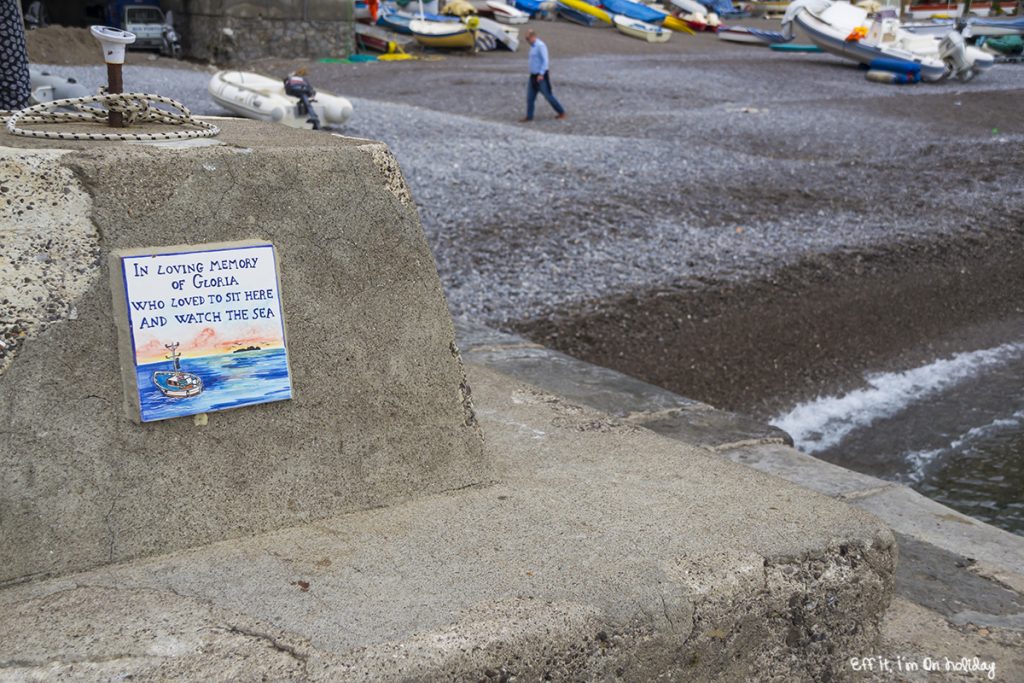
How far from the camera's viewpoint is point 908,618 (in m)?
2.80

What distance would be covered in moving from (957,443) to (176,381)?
191 inches

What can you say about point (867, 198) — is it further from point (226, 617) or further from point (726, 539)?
point (226, 617)

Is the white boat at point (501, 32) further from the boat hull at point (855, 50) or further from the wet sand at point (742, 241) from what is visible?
the wet sand at point (742, 241)

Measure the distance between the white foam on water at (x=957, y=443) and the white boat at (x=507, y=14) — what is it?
26.2 metres

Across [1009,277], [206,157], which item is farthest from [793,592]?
[1009,277]

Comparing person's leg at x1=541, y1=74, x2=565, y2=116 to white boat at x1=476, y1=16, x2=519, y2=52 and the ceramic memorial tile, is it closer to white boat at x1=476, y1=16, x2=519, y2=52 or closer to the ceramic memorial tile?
white boat at x1=476, y1=16, x2=519, y2=52

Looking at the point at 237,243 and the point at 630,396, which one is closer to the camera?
the point at 237,243

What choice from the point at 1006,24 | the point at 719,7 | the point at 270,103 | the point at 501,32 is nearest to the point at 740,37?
the point at 1006,24

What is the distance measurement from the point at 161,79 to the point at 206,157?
16000mm

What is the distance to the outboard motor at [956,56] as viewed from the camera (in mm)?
21781

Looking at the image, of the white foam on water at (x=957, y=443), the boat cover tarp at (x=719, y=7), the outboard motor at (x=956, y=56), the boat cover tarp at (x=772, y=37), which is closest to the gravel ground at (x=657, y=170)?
the outboard motor at (x=956, y=56)

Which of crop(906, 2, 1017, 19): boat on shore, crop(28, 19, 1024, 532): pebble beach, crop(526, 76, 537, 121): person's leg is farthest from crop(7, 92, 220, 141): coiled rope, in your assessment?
crop(906, 2, 1017, 19): boat on shore

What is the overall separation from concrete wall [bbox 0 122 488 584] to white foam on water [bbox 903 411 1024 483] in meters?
3.64

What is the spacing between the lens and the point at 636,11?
3306cm
